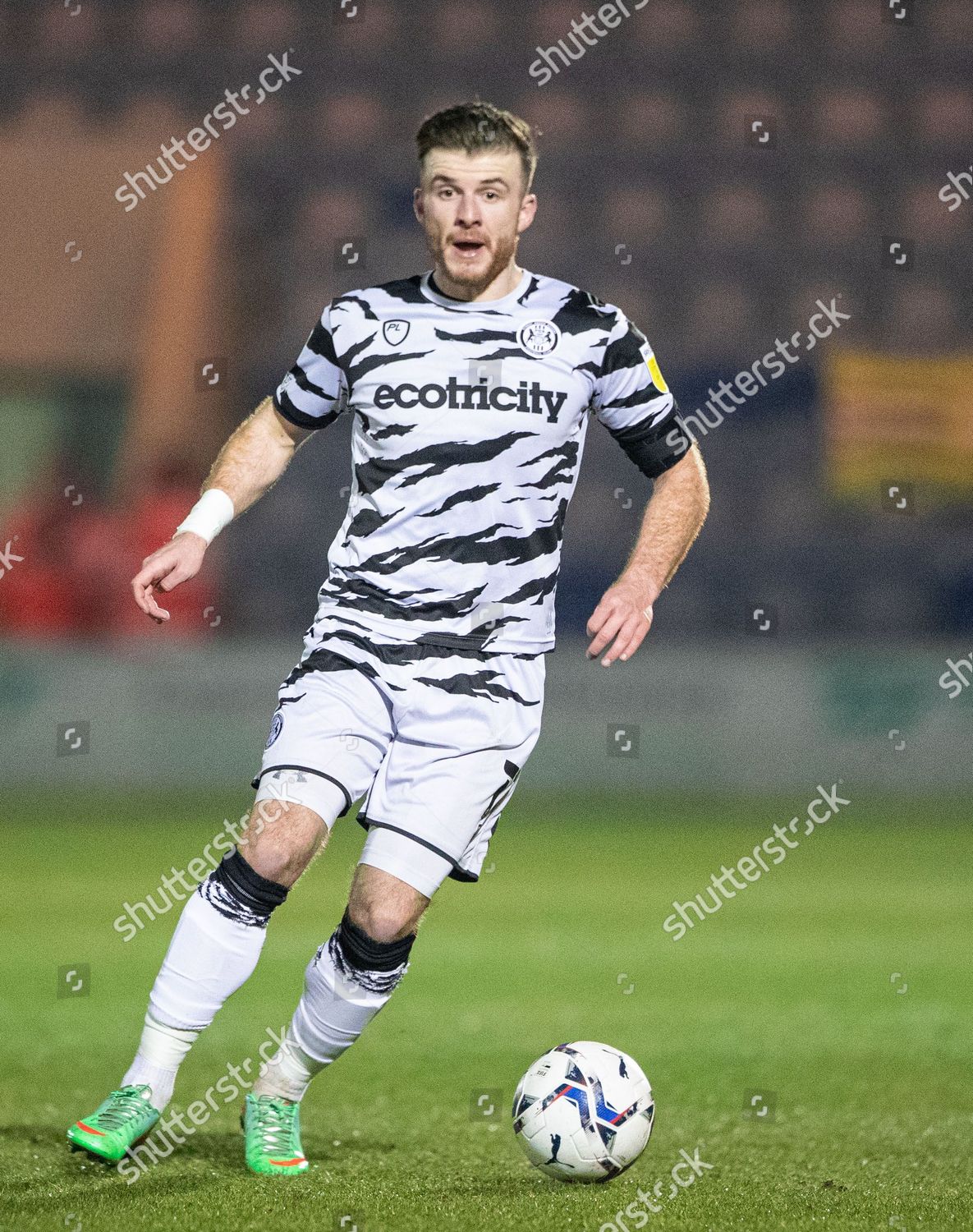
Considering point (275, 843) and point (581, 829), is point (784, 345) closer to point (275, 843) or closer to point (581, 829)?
point (581, 829)

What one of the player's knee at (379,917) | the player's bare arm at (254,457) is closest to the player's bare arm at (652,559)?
the player's knee at (379,917)

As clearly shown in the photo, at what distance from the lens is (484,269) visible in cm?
379

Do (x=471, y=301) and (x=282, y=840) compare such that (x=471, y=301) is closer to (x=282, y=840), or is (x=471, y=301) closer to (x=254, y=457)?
(x=254, y=457)

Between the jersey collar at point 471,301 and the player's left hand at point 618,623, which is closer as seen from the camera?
the player's left hand at point 618,623

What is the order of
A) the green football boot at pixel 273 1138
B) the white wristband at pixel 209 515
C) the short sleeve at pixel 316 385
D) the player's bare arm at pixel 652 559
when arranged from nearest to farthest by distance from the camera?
the player's bare arm at pixel 652 559, the green football boot at pixel 273 1138, the white wristband at pixel 209 515, the short sleeve at pixel 316 385

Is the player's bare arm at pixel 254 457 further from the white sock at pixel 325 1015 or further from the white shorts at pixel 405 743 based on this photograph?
the white sock at pixel 325 1015

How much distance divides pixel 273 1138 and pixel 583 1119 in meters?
0.66

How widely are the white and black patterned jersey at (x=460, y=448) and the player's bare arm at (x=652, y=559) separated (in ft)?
0.70

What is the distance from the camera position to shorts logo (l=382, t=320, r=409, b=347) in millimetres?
3822

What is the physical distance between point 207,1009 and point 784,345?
31.1 ft

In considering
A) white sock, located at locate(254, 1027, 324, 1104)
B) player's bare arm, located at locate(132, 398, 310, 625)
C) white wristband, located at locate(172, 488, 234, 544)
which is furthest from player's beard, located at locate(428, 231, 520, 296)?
white sock, located at locate(254, 1027, 324, 1104)

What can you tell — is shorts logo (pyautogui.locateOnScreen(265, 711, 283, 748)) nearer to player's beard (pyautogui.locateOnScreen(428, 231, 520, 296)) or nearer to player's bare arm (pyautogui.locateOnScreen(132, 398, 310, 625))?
player's bare arm (pyautogui.locateOnScreen(132, 398, 310, 625))

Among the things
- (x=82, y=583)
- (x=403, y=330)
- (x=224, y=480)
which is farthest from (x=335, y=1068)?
(x=82, y=583)

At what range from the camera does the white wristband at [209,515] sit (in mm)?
3781
